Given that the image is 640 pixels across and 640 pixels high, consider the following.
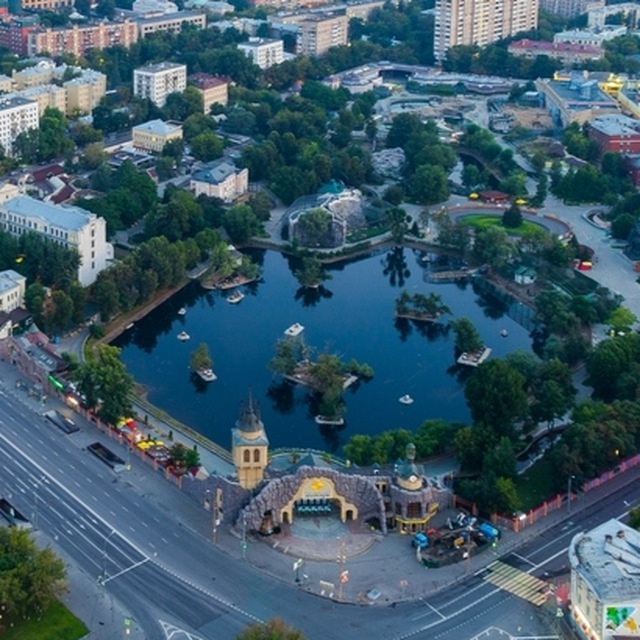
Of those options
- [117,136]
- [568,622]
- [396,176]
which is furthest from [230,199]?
[568,622]

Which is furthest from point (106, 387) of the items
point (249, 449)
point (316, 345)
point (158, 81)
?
point (158, 81)

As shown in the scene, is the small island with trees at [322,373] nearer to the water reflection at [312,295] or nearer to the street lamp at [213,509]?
the water reflection at [312,295]

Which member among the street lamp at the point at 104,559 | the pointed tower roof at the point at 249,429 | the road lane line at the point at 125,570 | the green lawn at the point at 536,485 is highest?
the pointed tower roof at the point at 249,429

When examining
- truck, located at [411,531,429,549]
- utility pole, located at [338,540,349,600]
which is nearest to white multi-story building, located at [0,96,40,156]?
utility pole, located at [338,540,349,600]

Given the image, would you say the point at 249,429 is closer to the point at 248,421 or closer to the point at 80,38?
the point at 248,421

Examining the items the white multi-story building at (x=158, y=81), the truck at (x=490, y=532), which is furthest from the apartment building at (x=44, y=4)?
the truck at (x=490, y=532)

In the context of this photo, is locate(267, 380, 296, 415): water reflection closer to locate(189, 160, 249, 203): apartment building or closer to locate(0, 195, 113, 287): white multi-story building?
locate(0, 195, 113, 287): white multi-story building
